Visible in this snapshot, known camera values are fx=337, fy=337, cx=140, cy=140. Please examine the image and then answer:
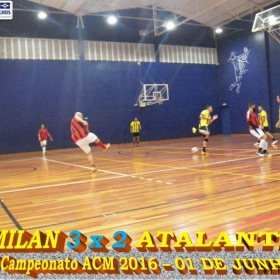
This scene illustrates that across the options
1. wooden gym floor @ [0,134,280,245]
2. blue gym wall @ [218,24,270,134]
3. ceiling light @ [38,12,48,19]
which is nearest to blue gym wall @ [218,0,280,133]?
blue gym wall @ [218,24,270,134]

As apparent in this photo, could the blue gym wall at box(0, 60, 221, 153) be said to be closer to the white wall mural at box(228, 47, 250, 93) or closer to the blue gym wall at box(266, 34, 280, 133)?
the white wall mural at box(228, 47, 250, 93)

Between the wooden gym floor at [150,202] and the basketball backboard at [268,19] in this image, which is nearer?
the wooden gym floor at [150,202]

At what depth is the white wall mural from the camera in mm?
22016

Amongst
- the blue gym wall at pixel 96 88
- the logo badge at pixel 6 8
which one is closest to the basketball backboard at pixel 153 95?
the blue gym wall at pixel 96 88

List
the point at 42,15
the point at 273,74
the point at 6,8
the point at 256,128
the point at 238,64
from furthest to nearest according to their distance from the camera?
the point at 238,64
the point at 273,74
the point at 42,15
the point at 6,8
the point at 256,128

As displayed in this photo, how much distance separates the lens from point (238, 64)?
22.6 m

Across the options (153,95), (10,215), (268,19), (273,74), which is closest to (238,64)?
(273,74)

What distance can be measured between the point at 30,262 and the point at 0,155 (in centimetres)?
1630

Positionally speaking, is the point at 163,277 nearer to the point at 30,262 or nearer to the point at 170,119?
the point at 30,262

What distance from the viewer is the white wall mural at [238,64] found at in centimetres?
2202

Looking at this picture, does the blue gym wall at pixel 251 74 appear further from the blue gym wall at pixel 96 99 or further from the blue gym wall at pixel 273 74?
the blue gym wall at pixel 96 99

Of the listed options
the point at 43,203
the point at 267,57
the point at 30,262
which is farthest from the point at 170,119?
the point at 30,262

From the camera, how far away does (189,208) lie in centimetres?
430

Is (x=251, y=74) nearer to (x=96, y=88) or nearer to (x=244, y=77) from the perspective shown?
(x=244, y=77)
